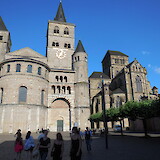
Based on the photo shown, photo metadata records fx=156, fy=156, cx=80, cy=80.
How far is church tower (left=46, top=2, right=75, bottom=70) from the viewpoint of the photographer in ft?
141

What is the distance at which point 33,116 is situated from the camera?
30641mm

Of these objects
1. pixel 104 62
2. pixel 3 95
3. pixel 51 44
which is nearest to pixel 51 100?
pixel 3 95

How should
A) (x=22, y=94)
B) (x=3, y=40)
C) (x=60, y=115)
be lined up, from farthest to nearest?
1. (x=3, y=40)
2. (x=60, y=115)
3. (x=22, y=94)

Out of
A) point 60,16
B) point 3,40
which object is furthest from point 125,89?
point 3,40

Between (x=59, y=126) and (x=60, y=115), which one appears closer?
(x=59, y=126)

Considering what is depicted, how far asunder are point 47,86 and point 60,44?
15.2 m

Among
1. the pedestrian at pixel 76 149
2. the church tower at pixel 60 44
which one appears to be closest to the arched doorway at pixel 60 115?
the church tower at pixel 60 44

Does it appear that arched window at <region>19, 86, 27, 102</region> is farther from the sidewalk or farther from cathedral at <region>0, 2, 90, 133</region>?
the sidewalk

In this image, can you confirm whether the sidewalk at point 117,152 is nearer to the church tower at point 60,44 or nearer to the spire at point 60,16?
the church tower at point 60,44

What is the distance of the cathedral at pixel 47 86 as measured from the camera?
29969mm

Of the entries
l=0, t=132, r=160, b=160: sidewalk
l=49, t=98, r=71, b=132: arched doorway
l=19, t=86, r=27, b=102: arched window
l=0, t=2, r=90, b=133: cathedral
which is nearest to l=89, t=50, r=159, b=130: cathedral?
l=0, t=2, r=90, b=133: cathedral

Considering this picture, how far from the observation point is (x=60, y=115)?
36.6 m

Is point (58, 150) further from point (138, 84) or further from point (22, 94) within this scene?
point (138, 84)

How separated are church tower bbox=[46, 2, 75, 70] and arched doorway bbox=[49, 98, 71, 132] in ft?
32.8
